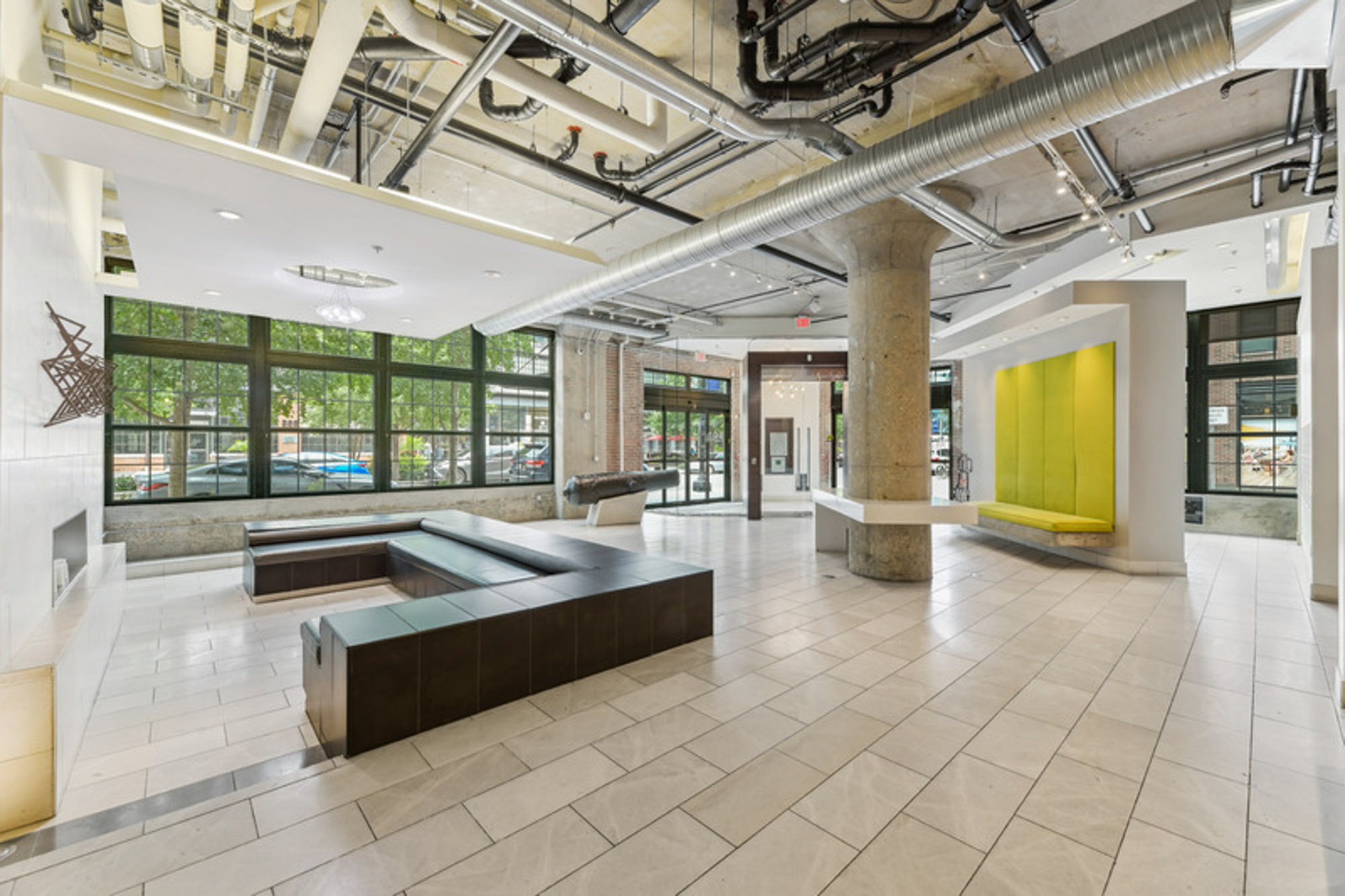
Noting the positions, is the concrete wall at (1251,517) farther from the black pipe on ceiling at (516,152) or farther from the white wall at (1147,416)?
the black pipe on ceiling at (516,152)

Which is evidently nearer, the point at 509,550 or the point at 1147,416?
the point at 509,550

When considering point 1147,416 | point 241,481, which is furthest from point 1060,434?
point 241,481

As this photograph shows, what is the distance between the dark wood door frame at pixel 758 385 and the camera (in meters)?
9.66

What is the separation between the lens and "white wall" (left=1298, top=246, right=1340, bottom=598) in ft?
16.2

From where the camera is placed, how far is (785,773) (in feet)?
7.53

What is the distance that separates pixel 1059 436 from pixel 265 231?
330 inches

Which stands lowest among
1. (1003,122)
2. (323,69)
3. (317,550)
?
(317,550)

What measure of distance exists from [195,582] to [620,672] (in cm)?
501

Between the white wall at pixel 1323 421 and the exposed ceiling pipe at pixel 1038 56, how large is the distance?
1761mm

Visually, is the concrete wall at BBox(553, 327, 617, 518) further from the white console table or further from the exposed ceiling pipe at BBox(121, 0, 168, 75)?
the exposed ceiling pipe at BBox(121, 0, 168, 75)

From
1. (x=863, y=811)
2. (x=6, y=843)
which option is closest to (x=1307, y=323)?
(x=863, y=811)

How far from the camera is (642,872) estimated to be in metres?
1.76

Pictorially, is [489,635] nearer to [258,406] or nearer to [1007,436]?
[258,406]

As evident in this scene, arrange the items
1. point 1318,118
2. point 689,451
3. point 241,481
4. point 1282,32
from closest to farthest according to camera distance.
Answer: point 1282,32 < point 1318,118 < point 241,481 < point 689,451
